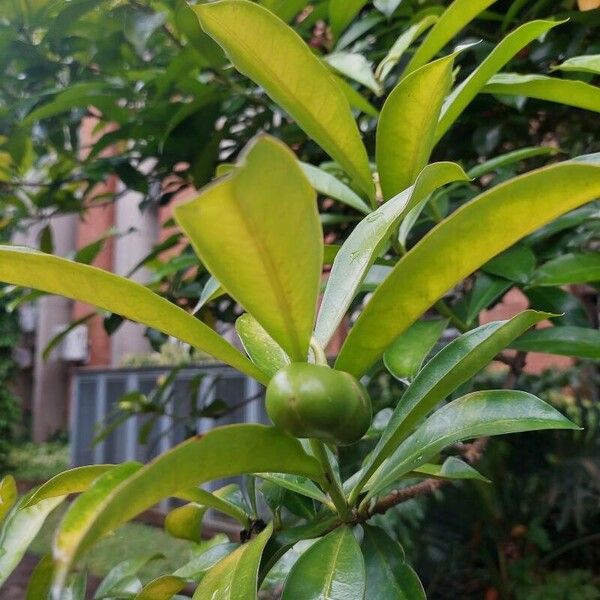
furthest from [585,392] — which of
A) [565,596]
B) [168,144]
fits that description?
[168,144]

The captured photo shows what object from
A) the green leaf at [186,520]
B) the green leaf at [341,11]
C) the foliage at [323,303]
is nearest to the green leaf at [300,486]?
the foliage at [323,303]

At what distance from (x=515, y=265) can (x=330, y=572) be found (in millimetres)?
446

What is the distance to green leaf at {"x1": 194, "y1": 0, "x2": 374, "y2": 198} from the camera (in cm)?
45

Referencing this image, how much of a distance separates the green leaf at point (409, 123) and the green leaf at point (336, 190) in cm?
9

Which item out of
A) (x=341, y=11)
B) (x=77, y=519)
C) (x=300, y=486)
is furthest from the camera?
(x=341, y=11)

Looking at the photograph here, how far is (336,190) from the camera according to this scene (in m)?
0.65

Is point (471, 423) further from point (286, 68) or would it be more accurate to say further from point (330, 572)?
point (286, 68)

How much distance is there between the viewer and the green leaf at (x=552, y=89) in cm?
55

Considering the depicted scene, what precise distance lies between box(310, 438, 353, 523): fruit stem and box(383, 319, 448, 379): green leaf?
5.0 inches

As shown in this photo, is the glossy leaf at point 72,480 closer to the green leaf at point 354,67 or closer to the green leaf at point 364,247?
the green leaf at point 364,247

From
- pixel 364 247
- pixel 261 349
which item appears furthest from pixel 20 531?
pixel 364 247

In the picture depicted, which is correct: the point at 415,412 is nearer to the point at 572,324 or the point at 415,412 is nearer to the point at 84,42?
the point at 572,324

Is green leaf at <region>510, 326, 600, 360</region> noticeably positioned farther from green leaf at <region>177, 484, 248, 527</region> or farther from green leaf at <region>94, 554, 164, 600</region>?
green leaf at <region>94, 554, 164, 600</region>

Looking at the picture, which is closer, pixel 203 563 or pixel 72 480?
pixel 72 480
